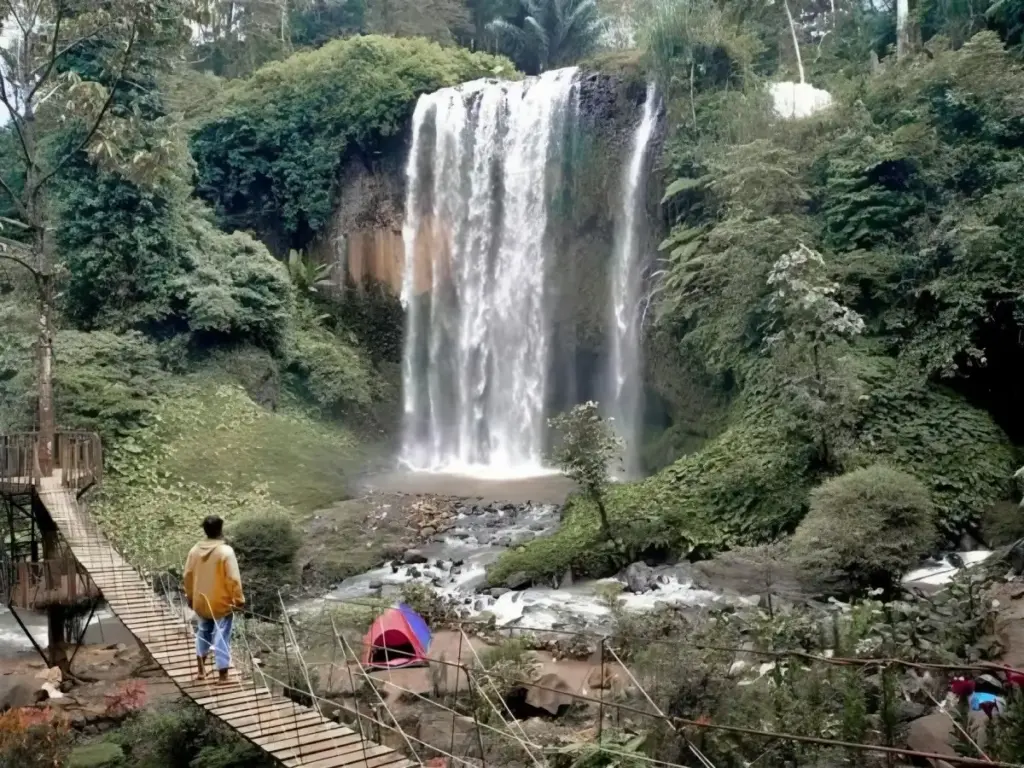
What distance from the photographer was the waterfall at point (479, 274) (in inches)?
897

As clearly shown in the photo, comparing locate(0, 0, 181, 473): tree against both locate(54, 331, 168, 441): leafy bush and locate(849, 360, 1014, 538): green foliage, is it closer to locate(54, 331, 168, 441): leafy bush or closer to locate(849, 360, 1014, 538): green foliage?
locate(54, 331, 168, 441): leafy bush

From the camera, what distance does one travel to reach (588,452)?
41.7 feet

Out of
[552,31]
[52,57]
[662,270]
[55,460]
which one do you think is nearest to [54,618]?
[55,460]

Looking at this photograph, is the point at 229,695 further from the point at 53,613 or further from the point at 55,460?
the point at 55,460

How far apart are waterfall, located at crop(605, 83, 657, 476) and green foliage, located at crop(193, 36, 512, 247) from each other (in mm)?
7041

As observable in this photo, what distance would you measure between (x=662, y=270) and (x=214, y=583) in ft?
46.5

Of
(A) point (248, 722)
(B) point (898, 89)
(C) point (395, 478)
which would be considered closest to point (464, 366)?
(C) point (395, 478)

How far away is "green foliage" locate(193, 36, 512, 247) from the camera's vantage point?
2502cm

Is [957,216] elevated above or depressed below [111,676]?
above

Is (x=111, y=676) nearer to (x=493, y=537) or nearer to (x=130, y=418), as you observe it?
(x=493, y=537)

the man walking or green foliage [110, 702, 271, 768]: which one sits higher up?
the man walking

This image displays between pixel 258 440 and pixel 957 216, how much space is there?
1394cm

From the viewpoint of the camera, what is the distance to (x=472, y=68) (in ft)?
85.2

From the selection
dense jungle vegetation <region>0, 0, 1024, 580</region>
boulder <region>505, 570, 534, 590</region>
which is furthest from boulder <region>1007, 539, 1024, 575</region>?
boulder <region>505, 570, 534, 590</region>
